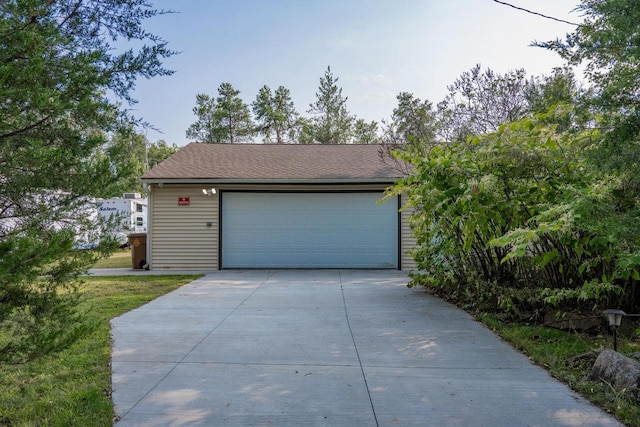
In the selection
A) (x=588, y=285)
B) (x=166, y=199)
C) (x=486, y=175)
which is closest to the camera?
(x=588, y=285)

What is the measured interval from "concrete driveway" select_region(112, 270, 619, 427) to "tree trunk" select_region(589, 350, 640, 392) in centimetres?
33

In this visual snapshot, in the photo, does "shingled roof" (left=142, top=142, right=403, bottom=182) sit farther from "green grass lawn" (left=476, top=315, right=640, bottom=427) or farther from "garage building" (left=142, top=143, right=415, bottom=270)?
"green grass lawn" (left=476, top=315, right=640, bottom=427)

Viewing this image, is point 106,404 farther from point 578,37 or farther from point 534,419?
point 578,37

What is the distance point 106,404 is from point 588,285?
14.7 feet

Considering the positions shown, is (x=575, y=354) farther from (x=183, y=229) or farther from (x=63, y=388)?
(x=183, y=229)

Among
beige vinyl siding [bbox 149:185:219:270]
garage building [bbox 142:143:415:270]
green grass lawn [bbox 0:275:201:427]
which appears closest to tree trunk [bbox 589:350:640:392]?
green grass lawn [bbox 0:275:201:427]

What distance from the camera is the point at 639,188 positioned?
10.0ft

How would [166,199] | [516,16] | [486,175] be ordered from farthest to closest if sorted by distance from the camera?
[166,199]
[516,16]
[486,175]

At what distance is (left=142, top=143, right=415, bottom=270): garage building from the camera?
38.9 ft

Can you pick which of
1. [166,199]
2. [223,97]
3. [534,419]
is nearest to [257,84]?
[223,97]

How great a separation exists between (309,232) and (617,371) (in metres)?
9.01

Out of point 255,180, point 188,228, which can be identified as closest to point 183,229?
point 188,228

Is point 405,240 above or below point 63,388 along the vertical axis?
above

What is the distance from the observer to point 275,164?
13.0 meters
